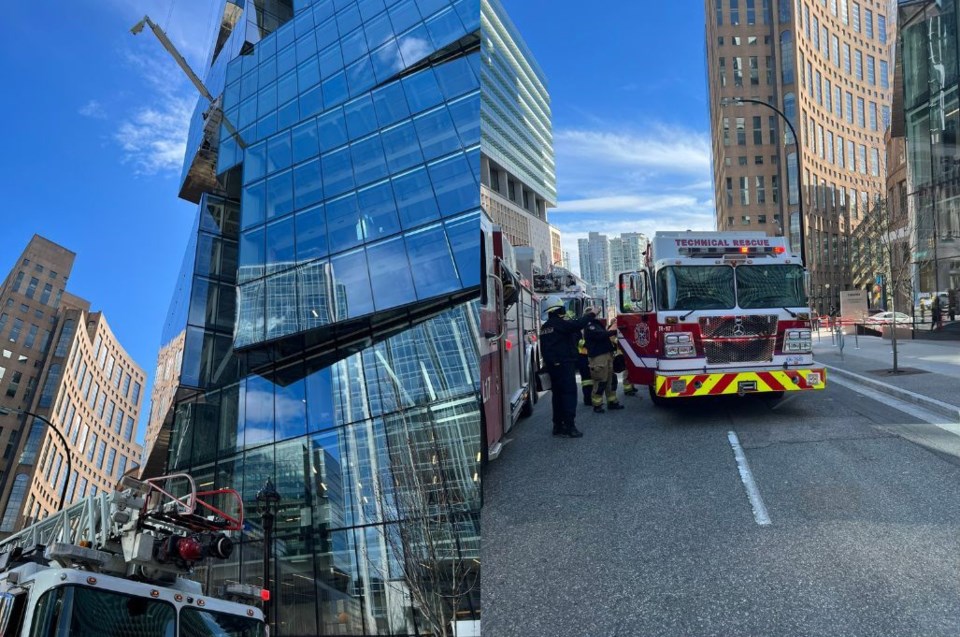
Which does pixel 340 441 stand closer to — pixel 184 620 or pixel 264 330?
pixel 264 330

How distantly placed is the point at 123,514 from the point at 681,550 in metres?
5.48

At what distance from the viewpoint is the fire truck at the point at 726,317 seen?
9836 millimetres

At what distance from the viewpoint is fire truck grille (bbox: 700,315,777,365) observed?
9.92 m

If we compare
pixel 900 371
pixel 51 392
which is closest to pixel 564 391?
pixel 900 371

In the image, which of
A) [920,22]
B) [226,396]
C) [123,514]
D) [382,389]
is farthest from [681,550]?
[920,22]

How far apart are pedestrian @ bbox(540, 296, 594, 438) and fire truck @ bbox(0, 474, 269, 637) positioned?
14.4ft

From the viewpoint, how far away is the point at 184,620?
596 centimetres

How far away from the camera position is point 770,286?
33.8 feet

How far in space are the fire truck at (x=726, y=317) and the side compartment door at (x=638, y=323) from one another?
2.5 inches

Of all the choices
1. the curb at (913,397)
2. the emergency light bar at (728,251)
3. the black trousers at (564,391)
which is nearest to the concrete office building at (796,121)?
the curb at (913,397)

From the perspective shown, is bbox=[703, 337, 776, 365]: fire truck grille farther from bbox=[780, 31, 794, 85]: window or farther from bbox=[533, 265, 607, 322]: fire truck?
bbox=[780, 31, 794, 85]: window

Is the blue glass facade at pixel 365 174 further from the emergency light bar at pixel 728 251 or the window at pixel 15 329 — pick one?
the window at pixel 15 329

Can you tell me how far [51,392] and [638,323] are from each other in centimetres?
9807

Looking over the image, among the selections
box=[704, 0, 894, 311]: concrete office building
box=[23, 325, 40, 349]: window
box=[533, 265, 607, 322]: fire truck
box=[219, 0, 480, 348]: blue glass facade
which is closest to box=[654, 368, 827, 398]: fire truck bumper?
box=[219, 0, 480, 348]: blue glass facade
